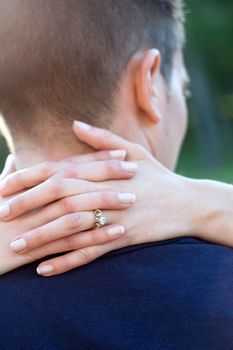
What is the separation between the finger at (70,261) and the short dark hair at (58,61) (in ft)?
1.39

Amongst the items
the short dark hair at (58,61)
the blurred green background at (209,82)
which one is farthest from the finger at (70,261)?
the blurred green background at (209,82)

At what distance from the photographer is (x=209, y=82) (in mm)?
29422

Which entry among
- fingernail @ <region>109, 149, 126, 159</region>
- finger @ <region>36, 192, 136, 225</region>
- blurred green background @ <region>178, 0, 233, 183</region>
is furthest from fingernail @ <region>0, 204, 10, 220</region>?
blurred green background @ <region>178, 0, 233, 183</region>

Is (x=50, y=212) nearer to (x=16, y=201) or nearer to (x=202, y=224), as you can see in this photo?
(x=16, y=201)

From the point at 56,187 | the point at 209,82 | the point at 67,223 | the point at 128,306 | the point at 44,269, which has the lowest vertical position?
the point at 128,306

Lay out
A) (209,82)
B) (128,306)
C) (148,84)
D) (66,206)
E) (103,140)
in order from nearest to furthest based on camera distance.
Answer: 1. (128,306)
2. (66,206)
3. (103,140)
4. (148,84)
5. (209,82)

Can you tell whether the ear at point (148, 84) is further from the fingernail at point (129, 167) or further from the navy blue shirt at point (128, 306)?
the navy blue shirt at point (128, 306)

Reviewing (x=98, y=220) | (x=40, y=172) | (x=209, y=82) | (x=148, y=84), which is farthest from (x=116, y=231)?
(x=209, y=82)

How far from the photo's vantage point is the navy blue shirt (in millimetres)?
1779

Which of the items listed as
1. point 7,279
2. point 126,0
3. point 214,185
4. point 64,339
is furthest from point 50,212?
point 126,0

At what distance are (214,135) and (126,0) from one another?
2446 centimetres

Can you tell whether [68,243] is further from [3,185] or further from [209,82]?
[209,82]

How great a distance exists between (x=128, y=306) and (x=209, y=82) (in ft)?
92.7

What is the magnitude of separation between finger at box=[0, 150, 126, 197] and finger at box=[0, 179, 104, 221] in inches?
2.0
